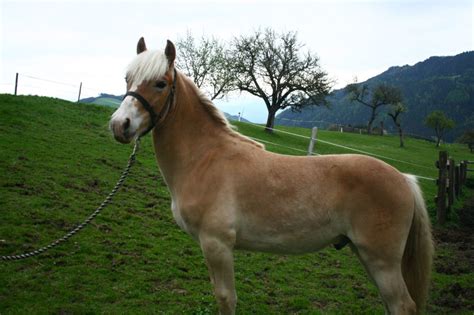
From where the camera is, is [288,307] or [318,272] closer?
[288,307]

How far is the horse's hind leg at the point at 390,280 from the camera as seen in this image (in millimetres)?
3047

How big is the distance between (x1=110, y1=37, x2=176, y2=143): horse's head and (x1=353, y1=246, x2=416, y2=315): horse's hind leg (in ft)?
7.00

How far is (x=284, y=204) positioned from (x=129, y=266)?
3.64 m

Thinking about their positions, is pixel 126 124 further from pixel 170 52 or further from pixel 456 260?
pixel 456 260

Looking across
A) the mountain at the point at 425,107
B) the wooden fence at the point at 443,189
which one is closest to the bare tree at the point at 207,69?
the wooden fence at the point at 443,189

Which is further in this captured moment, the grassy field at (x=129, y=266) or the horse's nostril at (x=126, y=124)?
the grassy field at (x=129, y=266)

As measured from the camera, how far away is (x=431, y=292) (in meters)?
5.85

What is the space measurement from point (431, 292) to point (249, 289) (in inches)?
118

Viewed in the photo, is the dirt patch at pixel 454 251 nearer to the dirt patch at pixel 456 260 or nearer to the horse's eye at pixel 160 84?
the dirt patch at pixel 456 260

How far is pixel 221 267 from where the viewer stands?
3064 mm

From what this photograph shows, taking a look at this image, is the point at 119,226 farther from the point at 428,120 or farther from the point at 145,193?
the point at 428,120

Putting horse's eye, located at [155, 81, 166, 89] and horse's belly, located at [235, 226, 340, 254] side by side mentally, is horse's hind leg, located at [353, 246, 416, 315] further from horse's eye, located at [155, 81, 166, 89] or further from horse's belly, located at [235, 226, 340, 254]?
horse's eye, located at [155, 81, 166, 89]

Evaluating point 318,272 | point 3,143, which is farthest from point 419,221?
point 3,143

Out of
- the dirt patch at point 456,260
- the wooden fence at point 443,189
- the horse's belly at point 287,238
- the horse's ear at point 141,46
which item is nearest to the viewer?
the horse's belly at point 287,238
